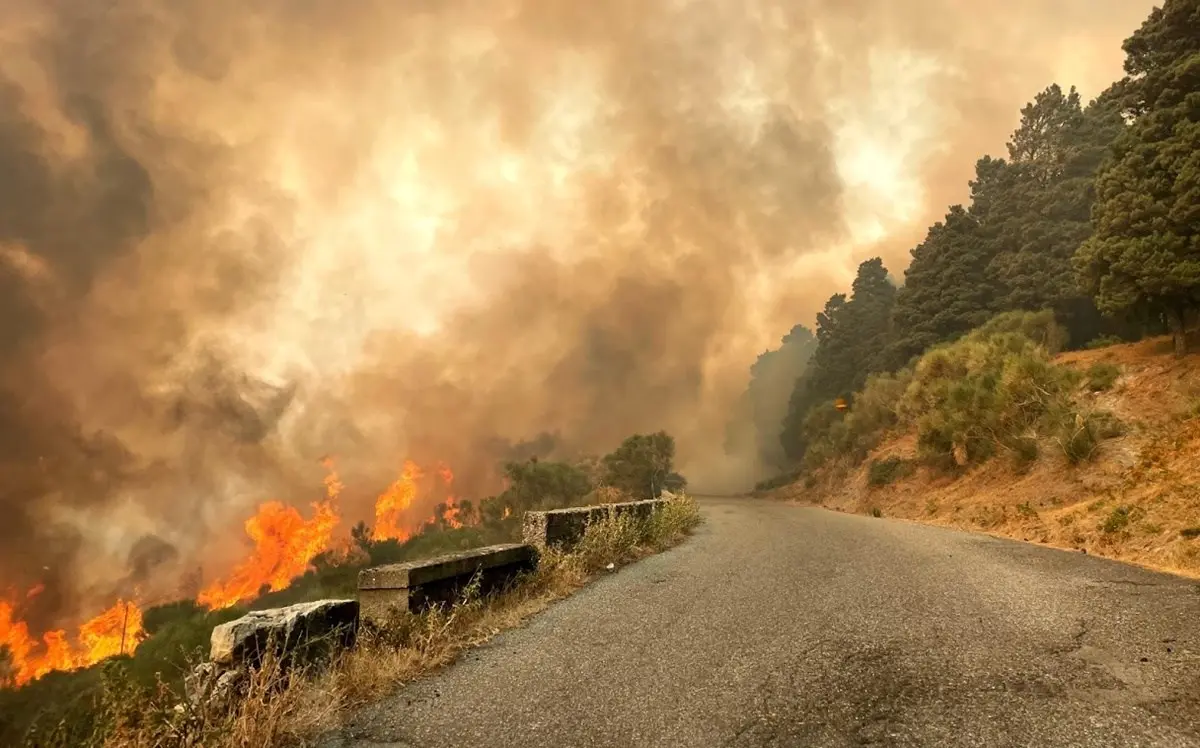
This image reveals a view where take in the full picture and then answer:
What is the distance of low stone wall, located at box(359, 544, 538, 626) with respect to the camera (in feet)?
19.2

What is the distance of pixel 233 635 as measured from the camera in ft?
13.9

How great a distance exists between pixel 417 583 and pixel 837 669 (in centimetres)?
390

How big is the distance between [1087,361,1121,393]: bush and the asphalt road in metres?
13.6

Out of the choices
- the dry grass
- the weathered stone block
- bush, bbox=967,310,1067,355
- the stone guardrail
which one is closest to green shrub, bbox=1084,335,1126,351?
bush, bbox=967,310,1067,355

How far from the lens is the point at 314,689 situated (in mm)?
4270

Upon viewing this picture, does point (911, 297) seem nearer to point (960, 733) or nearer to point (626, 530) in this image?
point (626, 530)

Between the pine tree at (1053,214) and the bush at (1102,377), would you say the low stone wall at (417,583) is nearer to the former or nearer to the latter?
the bush at (1102,377)

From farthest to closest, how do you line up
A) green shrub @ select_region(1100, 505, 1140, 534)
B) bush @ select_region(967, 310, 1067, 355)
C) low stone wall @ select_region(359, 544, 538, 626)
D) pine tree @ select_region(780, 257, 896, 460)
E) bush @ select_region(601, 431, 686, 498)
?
pine tree @ select_region(780, 257, 896, 460) → bush @ select_region(601, 431, 686, 498) → bush @ select_region(967, 310, 1067, 355) → green shrub @ select_region(1100, 505, 1140, 534) → low stone wall @ select_region(359, 544, 538, 626)

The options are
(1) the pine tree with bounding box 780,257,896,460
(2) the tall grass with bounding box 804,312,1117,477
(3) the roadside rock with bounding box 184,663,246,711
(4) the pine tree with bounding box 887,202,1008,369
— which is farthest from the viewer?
(1) the pine tree with bounding box 780,257,896,460

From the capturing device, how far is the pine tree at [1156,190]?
58.1 feet

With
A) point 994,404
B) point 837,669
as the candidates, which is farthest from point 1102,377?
point 837,669

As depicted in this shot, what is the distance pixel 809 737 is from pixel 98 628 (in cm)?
7876

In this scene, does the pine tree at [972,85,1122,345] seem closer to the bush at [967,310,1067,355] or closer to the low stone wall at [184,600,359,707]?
the bush at [967,310,1067,355]

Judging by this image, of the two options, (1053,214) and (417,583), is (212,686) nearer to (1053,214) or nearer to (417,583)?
(417,583)
